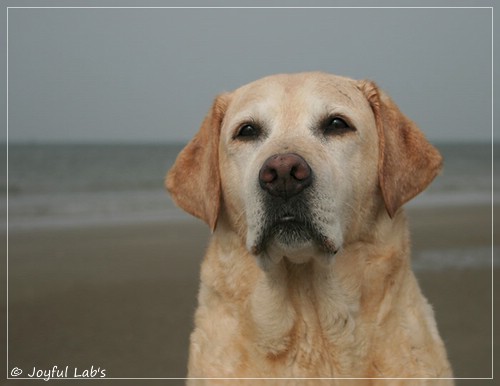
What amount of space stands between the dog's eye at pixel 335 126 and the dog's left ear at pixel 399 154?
0.65 ft

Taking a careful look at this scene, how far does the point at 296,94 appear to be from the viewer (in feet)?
12.1

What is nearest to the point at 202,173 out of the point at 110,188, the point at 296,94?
the point at 296,94

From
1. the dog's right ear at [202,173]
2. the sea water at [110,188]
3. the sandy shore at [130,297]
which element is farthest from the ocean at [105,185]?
the dog's right ear at [202,173]

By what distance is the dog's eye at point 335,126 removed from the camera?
362cm

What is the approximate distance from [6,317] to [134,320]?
127cm

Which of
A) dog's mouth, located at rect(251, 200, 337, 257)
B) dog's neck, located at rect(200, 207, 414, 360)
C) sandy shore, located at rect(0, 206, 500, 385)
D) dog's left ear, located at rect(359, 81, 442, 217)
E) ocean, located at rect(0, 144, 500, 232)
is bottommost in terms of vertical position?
ocean, located at rect(0, 144, 500, 232)

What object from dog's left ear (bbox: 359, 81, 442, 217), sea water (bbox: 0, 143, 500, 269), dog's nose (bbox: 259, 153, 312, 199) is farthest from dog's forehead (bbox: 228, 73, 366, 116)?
sea water (bbox: 0, 143, 500, 269)

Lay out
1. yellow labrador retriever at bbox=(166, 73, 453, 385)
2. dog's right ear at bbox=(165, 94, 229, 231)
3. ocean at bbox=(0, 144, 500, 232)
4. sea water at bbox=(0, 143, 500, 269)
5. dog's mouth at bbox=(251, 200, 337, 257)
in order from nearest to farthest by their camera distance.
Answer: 1. dog's mouth at bbox=(251, 200, 337, 257)
2. yellow labrador retriever at bbox=(166, 73, 453, 385)
3. dog's right ear at bbox=(165, 94, 229, 231)
4. sea water at bbox=(0, 143, 500, 269)
5. ocean at bbox=(0, 144, 500, 232)

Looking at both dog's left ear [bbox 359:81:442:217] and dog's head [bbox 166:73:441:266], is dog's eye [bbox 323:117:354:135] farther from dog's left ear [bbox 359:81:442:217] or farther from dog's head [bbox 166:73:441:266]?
dog's left ear [bbox 359:81:442:217]

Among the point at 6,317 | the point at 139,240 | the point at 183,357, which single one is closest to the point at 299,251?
the point at 183,357

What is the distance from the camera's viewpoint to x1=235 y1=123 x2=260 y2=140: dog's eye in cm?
367

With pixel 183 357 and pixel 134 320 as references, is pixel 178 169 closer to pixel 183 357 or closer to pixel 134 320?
pixel 183 357

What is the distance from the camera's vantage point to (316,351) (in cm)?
354

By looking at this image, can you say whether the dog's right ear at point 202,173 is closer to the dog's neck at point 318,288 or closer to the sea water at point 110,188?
the dog's neck at point 318,288
